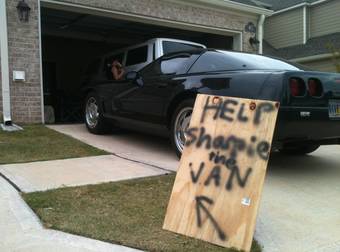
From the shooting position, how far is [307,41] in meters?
17.1

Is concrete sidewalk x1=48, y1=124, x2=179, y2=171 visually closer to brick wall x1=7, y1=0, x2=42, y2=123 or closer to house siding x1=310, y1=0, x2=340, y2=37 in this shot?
brick wall x1=7, y1=0, x2=42, y2=123

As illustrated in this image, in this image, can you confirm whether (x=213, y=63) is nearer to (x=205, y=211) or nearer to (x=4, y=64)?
(x=205, y=211)

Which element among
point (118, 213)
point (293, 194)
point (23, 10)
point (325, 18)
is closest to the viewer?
point (118, 213)

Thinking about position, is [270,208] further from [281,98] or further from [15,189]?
[15,189]

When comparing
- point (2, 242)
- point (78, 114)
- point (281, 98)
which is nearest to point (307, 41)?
point (78, 114)

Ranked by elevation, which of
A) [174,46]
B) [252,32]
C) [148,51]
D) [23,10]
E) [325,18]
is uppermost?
[325,18]

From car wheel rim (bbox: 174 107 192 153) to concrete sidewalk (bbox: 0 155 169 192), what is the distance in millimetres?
522

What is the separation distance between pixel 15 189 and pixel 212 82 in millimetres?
2443

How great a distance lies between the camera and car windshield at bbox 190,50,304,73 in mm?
5144

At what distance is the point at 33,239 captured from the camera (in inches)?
120

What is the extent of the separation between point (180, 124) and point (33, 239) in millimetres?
2800

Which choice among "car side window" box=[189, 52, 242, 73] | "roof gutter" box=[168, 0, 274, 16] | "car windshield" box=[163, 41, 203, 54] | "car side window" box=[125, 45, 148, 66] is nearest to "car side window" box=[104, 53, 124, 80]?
"car side window" box=[125, 45, 148, 66]

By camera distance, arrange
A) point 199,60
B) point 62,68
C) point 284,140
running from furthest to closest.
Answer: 1. point 62,68
2. point 199,60
3. point 284,140

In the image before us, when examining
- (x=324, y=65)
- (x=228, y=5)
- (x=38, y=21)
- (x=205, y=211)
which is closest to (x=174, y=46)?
(x=38, y=21)
